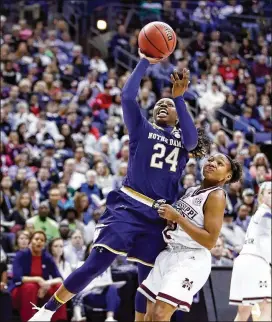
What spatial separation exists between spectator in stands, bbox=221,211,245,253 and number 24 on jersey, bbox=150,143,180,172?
18.9ft

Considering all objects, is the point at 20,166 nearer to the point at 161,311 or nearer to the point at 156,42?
the point at 156,42

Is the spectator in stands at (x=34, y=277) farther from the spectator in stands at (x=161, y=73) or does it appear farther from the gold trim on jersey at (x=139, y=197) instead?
the spectator in stands at (x=161, y=73)

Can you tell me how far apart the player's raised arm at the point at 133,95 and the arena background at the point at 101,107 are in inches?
141

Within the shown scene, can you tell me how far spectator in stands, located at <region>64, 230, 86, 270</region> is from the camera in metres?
11.5

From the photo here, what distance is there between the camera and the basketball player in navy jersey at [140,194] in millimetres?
6801

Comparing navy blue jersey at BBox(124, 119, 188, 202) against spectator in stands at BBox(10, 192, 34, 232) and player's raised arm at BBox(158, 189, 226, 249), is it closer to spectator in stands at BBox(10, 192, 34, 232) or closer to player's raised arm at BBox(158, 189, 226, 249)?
player's raised arm at BBox(158, 189, 226, 249)

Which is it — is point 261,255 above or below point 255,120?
above

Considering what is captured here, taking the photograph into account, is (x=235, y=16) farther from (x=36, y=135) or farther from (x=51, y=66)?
(x=36, y=135)

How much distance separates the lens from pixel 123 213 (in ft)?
22.7

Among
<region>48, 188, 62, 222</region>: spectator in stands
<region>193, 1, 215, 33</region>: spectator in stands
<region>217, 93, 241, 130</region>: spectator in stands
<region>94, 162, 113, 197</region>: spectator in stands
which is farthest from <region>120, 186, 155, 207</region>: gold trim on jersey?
<region>193, 1, 215, 33</region>: spectator in stands

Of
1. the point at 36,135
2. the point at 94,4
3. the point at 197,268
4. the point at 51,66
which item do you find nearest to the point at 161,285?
the point at 197,268

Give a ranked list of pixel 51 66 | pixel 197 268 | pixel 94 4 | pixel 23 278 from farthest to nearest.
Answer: pixel 94 4, pixel 51 66, pixel 23 278, pixel 197 268

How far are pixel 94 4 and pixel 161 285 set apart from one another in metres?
14.5

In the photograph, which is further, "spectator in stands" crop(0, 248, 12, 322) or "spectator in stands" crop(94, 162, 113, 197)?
"spectator in stands" crop(94, 162, 113, 197)
